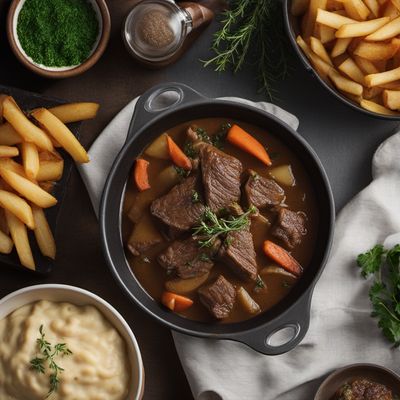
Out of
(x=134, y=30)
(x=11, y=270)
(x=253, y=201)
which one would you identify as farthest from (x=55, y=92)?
(x=253, y=201)

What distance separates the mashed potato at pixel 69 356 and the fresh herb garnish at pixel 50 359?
20 mm

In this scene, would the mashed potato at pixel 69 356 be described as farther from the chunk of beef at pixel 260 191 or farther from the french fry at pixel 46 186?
the chunk of beef at pixel 260 191

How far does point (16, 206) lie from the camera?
12.9 ft

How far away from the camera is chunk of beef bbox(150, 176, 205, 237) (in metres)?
3.93

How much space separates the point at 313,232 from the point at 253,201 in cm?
40

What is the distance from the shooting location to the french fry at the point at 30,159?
3.94m

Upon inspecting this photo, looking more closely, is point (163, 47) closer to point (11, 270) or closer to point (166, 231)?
point (166, 231)

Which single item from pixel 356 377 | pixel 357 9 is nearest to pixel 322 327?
pixel 356 377

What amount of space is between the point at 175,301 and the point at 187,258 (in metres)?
0.24

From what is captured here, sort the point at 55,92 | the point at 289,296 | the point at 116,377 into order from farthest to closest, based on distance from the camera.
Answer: the point at 55,92
the point at 289,296
the point at 116,377

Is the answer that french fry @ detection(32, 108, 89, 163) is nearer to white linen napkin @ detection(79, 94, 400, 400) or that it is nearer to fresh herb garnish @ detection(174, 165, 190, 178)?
white linen napkin @ detection(79, 94, 400, 400)

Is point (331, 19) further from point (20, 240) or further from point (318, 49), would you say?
point (20, 240)

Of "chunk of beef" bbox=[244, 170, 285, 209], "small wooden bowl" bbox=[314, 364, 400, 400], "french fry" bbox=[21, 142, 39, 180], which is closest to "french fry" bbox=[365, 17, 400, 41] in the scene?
"chunk of beef" bbox=[244, 170, 285, 209]

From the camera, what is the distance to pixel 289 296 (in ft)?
13.3
